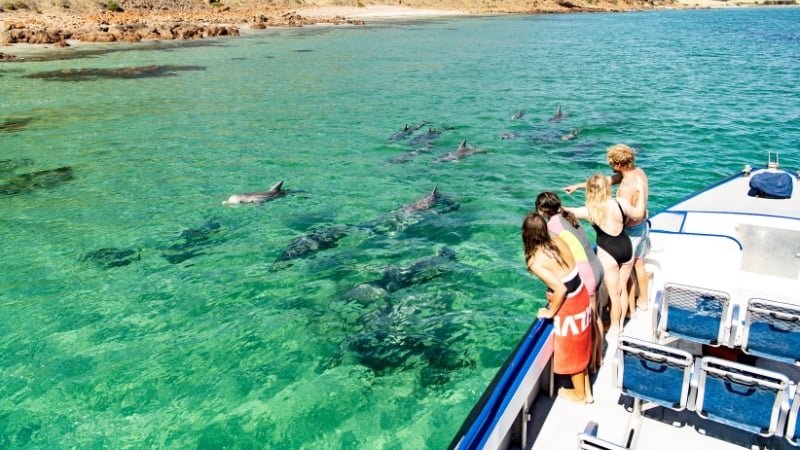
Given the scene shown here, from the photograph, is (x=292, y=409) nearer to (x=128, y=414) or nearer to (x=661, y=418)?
(x=128, y=414)

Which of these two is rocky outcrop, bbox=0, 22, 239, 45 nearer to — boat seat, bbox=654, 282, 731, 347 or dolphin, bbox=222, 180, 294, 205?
dolphin, bbox=222, 180, 294, 205

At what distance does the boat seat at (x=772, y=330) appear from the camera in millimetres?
5102

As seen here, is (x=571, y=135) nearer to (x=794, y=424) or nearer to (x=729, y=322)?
(x=729, y=322)

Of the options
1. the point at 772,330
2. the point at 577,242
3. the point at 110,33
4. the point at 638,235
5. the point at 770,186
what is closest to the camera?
the point at 772,330

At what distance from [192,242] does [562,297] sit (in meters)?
10.8

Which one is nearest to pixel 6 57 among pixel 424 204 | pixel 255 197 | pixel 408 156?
pixel 255 197

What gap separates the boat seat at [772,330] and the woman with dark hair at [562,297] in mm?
1563

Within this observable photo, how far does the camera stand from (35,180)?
18.8m

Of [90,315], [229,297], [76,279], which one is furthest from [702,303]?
[76,279]

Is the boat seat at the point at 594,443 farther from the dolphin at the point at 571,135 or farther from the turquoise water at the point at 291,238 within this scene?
the dolphin at the point at 571,135

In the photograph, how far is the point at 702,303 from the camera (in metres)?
5.55

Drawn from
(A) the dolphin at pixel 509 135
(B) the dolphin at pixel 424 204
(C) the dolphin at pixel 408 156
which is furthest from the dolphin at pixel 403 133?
(B) the dolphin at pixel 424 204

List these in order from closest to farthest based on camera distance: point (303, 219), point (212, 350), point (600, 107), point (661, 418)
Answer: point (661, 418) < point (212, 350) < point (303, 219) < point (600, 107)

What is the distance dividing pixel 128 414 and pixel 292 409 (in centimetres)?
244
